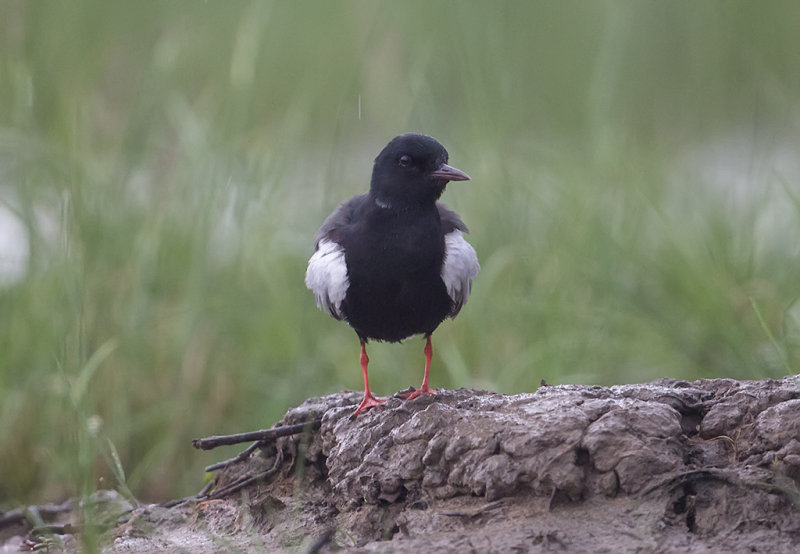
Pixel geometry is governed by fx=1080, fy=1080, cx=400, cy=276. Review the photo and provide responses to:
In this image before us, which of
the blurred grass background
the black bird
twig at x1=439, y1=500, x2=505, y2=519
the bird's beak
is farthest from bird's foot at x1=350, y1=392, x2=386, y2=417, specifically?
the bird's beak

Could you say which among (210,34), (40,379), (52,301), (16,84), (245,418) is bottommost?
(245,418)

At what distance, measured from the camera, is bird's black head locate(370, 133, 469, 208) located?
4.08m

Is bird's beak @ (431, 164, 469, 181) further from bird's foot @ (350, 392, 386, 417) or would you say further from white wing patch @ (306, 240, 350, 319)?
bird's foot @ (350, 392, 386, 417)

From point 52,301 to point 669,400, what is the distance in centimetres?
316

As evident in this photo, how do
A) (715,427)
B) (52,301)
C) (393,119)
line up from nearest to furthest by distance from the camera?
(715,427) → (52,301) → (393,119)

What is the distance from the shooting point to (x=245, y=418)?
5668mm

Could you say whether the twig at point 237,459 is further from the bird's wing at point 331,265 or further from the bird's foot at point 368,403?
the bird's wing at point 331,265

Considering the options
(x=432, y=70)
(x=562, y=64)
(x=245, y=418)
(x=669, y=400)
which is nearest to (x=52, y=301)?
(x=245, y=418)

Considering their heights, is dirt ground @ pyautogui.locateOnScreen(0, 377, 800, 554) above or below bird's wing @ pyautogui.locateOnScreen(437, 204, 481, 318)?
below

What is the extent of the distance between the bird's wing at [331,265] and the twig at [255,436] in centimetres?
49

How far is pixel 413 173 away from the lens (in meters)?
4.11

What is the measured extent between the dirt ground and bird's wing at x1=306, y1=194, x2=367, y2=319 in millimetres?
492

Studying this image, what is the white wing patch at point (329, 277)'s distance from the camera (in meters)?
3.98

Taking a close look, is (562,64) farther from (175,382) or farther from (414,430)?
(414,430)
